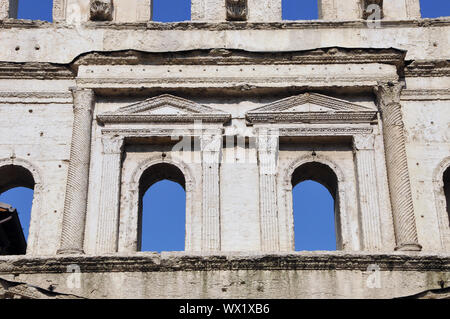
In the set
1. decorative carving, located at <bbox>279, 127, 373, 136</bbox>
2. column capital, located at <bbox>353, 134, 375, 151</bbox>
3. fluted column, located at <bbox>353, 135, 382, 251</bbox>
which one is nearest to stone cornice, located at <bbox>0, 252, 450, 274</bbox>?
fluted column, located at <bbox>353, 135, 382, 251</bbox>

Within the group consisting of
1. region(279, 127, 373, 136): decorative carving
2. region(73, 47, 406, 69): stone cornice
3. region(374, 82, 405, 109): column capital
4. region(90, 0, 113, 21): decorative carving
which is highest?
region(90, 0, 113, 21): decorative carving

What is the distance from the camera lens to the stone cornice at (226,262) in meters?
14.0

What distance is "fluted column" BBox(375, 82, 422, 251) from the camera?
1485 cm

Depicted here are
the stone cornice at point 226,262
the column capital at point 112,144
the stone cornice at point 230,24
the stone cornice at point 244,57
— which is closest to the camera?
the stone cornice at point 226,262

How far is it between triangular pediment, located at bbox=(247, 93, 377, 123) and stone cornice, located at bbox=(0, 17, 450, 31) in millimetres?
1596

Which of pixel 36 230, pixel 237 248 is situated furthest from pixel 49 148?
pixel 237 248

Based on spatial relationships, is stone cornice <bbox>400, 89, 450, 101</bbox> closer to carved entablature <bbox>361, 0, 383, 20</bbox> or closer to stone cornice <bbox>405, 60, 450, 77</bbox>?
stone cornice <bbox>405, 60, 450, 77</bbox>

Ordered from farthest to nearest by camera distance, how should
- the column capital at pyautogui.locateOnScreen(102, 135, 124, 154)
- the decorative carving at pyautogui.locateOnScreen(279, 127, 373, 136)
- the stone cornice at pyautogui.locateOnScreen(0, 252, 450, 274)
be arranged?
the decorative carving at pyautogui.locateOnScreen(279, 127, 373, 136)
the column capital at pyautogui.locateOnScreen(102, 135, 124, 154)
the stone cornice at pyautogui.locateOnScreen(0, 252, 450, 274)

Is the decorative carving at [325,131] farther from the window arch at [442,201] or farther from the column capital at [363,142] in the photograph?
the window arch at [442,201]

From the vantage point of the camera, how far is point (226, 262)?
1401 cm

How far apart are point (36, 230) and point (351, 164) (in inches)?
204

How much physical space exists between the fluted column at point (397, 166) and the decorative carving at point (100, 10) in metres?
4.95

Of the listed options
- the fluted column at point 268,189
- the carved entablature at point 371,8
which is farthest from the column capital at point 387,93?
the fluted column at point 268,189

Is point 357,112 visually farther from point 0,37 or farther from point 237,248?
point 0,37
